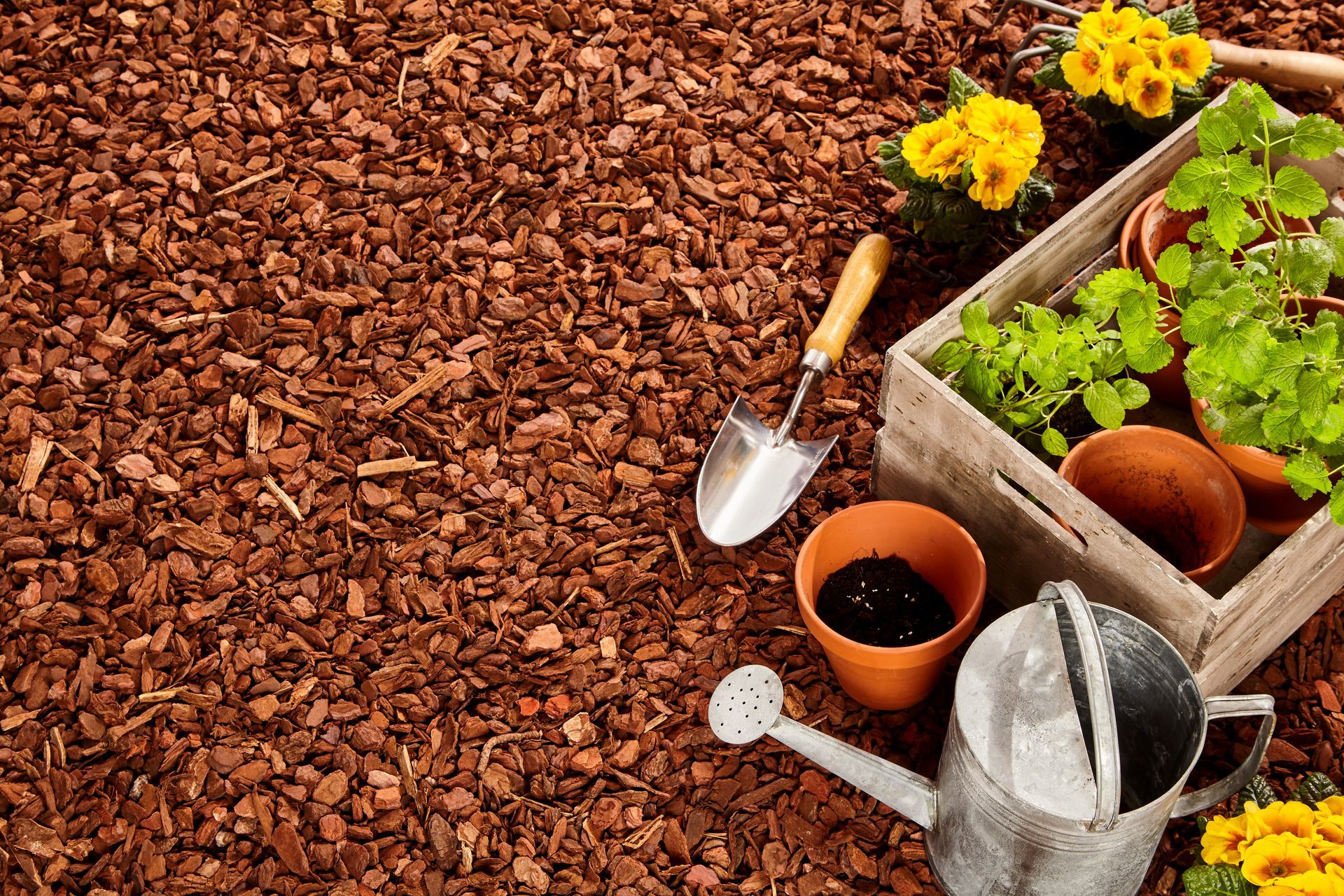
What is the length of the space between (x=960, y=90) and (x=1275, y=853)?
1633mm

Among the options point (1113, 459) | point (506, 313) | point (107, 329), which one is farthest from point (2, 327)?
point (1113, 459)

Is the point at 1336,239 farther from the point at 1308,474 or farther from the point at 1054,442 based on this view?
the point at 1054,442

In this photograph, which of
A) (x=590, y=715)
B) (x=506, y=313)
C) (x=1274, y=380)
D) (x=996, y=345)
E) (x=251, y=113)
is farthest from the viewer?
(x=251, y=113)

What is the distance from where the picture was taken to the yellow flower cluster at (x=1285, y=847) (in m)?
1.58

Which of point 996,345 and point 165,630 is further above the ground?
point 996,345

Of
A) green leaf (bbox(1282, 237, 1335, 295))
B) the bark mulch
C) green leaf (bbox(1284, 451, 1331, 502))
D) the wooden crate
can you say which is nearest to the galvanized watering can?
the wooden crate

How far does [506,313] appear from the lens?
2611 millimetres

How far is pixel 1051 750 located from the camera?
1.67 meters

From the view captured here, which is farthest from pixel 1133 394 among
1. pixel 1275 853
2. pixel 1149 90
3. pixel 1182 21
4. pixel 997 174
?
pixel 1182 21

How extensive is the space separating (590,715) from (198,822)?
0.73m

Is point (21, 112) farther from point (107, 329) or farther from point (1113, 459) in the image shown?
point (1113, 459)

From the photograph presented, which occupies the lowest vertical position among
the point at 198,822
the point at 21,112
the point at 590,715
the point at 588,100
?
the point at 198,822

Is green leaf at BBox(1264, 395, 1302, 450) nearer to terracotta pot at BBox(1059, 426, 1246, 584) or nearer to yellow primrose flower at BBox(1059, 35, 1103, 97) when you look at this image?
terracotta pot at BBox(1059, 426, 1246, 584)

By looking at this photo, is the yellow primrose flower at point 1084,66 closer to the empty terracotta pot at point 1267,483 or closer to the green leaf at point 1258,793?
the empty terracotta pot at point 1267,483
